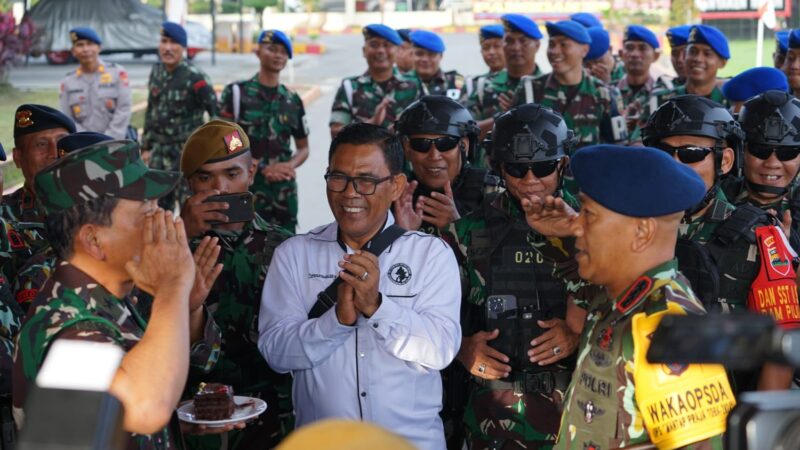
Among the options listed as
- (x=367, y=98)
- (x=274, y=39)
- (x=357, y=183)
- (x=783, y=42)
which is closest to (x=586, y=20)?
(x=783, y=42)

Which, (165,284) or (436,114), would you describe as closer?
(165,284)

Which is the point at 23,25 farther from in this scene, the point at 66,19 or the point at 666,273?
the point at 666,273

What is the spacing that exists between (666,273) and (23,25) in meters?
23.5

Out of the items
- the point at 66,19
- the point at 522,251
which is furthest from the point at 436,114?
the point at 66,19

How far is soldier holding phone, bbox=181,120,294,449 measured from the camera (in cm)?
502

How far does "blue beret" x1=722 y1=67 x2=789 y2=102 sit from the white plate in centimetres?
443

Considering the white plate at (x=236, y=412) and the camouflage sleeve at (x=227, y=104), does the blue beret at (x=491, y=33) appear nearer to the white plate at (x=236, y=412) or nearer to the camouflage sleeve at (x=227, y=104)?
the camouflage sleeve at (x=227, y=104)

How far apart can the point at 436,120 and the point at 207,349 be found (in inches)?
87.8

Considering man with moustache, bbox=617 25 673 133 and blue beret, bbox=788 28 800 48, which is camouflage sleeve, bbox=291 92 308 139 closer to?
man with moustache, bbox=617 25 673 133

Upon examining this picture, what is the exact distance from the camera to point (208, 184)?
5359mm

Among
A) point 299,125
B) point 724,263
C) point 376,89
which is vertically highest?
point 376,89

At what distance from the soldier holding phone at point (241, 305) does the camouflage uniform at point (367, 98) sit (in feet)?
17.7

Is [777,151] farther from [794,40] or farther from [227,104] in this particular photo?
[227,104]

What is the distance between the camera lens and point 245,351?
5066mm
